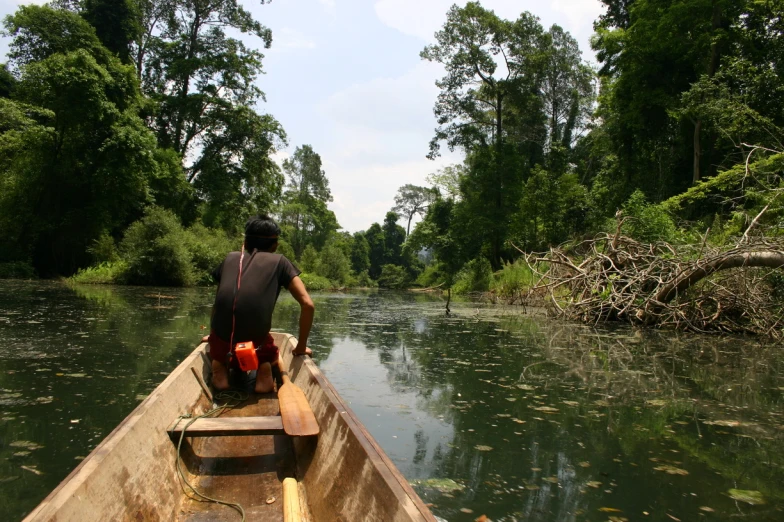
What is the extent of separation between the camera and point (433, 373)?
17.2 ft

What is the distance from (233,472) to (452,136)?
84.4ft

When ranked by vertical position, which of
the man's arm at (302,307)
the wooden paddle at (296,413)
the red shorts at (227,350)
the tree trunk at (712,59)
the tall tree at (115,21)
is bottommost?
the wooden paddle at (296,413)

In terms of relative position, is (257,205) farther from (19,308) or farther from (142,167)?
(19,308)

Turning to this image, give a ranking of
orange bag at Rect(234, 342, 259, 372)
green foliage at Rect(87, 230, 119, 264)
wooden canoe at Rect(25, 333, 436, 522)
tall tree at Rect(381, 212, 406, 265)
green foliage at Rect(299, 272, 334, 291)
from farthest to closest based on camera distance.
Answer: tall tree at Rect(381, 212, 406, 265)
green foliage at Rect(299, 272, 334, 291)
green foliage at Rect(87, 230, 119, 264)
orange bag at Rect(234, 342, 259, 372)
wooden canoe at Rect(25, 333, 436, 522)

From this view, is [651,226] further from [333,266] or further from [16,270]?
[333,266]

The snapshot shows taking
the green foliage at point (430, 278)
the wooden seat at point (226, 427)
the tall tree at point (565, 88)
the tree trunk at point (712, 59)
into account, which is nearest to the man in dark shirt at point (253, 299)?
the wooden seat at point (226, 427)

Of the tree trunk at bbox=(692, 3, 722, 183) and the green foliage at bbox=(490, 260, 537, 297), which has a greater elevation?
the tree trunk at bbox=(692, 3, 722, 183)

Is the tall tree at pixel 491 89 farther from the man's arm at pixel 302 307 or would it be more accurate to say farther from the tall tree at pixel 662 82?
the man's arm at pixel 302 307

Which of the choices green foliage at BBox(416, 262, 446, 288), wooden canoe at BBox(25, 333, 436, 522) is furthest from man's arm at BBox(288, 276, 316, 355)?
green foliage at BBox(416, 262, 446, 288)

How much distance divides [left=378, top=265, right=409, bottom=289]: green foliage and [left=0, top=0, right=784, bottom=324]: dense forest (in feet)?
49.4

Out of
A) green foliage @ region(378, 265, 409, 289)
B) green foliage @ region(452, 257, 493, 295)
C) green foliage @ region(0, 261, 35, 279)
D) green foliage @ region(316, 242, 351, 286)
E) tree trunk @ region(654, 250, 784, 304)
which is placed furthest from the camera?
green foliage @ region(378, 265, 409, 289)

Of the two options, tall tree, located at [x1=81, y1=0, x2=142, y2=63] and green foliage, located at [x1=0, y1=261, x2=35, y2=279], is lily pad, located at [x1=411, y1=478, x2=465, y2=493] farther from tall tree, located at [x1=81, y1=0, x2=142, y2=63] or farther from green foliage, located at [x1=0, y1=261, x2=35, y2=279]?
tall tree, located at [x1=81, y1=0, x2=142, y2=63]

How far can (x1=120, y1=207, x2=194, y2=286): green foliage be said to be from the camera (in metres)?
18.9

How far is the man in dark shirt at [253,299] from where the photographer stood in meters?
3.12
